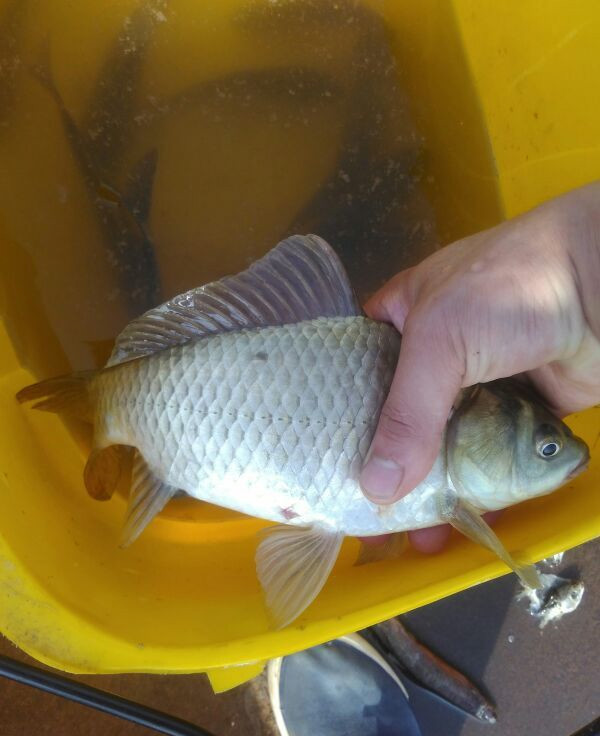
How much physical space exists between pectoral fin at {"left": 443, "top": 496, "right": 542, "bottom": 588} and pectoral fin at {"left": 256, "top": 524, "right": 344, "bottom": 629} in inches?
7.5

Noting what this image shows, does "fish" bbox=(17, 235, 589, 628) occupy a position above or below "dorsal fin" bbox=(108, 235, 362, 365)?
below

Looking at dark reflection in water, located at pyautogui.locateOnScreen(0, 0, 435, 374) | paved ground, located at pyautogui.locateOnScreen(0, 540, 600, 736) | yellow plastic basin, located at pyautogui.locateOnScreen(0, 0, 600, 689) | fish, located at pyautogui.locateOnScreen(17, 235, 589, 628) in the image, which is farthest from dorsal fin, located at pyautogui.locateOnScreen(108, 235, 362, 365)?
paved ground, located at pyautogui.locateOnScreen(0, 540, 600, 736)

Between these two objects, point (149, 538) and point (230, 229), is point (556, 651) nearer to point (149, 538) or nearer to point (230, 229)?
point (149, 538)

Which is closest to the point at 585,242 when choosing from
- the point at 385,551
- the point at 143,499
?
the point at 385,551

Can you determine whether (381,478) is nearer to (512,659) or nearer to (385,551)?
(385,551)

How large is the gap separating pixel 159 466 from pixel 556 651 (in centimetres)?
110

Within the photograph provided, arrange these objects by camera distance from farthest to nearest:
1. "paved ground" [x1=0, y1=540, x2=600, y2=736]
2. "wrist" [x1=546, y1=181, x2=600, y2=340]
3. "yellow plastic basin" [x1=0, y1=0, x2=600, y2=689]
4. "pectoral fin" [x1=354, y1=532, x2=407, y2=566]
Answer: "paved ground" [x1=0, y1=540, x2=600, y2=736]
"pectoral fin" [x1=354, y1=532, x2=407, y2=566]
"yellow plastic basin" [x1=0, y1=0, x2=600, y2=689]
"wrist" [x1=546, y1=181, x2=600, y2=340]

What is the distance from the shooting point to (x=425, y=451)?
0.85 meters

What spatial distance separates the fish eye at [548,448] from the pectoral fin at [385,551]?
0.33 metres

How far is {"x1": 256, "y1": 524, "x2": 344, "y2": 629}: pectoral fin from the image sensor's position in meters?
0.93

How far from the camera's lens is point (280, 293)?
39.4 inches

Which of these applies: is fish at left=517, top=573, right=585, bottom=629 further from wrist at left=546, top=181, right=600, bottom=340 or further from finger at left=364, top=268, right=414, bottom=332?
wrist at left=546, top=181, right=600, bottom=340

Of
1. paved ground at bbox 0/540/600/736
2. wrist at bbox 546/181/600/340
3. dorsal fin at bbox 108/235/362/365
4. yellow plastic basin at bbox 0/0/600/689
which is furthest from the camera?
paved ground at bbox 0/540/600/736

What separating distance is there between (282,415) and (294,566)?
0.25 meters
